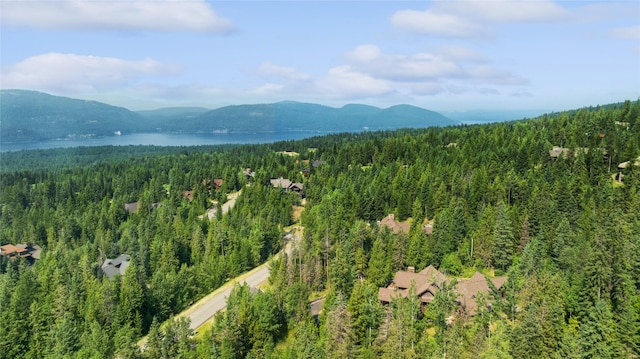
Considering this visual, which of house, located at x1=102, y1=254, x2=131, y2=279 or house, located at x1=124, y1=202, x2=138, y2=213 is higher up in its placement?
house, located at x1=124, y1=202, x2=138, y2=213

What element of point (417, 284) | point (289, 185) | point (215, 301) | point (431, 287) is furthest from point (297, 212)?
point (431, 287)

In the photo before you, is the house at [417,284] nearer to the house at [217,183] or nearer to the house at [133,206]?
the house at [133,206]

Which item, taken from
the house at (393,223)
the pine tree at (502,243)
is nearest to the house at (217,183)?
the house at (393,223)

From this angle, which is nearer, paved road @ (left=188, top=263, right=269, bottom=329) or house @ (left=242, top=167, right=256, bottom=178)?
paved road @ (left=188, top=263, right=269, bottom=329)

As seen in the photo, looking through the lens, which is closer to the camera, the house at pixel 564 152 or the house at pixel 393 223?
the house at pixel 393 223

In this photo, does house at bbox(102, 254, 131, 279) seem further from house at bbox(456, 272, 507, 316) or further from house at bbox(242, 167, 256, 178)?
house at bbox(242, 167, 256, 178)

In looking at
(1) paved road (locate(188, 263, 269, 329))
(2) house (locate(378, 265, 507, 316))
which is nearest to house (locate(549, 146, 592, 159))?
(2) house (locate(378, 265, 507, 316))

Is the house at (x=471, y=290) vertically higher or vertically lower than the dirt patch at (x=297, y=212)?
higher

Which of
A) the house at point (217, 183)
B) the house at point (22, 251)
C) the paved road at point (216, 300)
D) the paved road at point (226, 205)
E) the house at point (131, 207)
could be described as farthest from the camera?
the house at point (217, 183)
